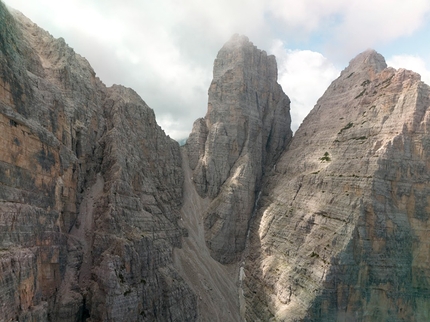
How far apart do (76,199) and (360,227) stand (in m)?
45.9

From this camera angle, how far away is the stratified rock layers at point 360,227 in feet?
153

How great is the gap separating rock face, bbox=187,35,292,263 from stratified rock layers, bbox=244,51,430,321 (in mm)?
9915

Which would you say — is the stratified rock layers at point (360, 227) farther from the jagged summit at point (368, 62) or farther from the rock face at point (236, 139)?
the rock face at point (236, 139)

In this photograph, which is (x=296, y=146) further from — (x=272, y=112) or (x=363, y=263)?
(x=363, y=263)

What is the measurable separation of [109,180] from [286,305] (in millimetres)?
36474

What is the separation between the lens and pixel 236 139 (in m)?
79.0

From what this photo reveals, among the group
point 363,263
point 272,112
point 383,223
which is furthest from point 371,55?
point 363,263

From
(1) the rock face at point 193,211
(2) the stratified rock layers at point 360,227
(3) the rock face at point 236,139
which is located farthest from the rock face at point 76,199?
(2) the stratified rock layers at point 360,227

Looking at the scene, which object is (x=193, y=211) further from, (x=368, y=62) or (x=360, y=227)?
(x=368, y=62)

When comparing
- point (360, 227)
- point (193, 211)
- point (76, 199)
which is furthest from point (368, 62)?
point (76, 199)

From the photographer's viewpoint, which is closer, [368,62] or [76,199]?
[76,199]

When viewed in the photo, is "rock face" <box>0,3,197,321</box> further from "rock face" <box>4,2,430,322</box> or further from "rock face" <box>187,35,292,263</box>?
"rock face" <box>187,35,292,263</box>

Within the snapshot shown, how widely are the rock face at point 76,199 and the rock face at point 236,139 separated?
1150 centimetres

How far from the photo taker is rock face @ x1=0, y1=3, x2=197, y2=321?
35156 millimetres
